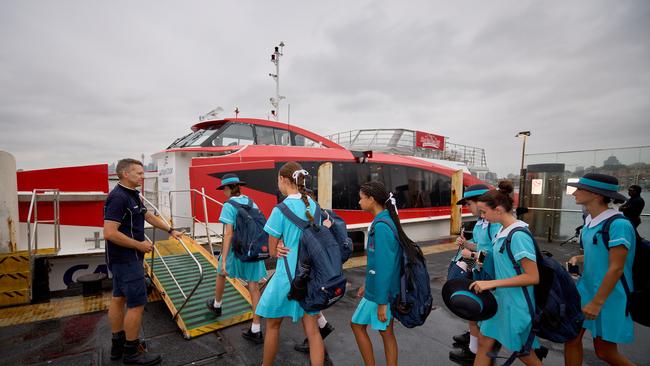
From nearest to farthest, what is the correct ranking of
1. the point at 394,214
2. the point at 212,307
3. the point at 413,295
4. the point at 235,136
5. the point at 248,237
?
1. the point at 413,295
2. the point at 394,214
3. the point at 248,237
4. the point at 212,307
5. the point at 235,136

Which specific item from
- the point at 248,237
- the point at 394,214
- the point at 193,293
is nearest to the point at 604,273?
the point at 394,214

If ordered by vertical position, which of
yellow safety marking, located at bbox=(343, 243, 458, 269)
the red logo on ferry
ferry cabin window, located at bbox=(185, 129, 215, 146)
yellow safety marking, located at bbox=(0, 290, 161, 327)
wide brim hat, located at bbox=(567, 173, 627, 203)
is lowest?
yellow safety marking, located at bbox=(343, 243, 458, 269)

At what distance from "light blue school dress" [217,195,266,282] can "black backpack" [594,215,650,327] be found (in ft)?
9.80

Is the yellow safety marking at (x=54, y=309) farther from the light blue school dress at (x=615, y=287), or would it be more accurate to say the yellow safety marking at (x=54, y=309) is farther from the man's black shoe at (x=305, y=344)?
the light blue school dress at (x=615, y=287)

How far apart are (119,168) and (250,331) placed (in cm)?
207

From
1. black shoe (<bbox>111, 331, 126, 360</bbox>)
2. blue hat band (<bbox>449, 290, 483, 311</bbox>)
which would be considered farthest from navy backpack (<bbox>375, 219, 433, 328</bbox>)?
black shoe (<bbox>111, 331, 126, 360</bbox>)

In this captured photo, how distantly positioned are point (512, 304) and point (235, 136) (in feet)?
20.8

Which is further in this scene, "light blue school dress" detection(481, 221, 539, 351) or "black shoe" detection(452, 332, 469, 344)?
"black shoe" detection(452, 332, 469, 344)

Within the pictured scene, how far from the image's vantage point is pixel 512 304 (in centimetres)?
201

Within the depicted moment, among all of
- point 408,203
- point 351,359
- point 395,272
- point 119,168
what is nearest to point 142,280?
point 119,168

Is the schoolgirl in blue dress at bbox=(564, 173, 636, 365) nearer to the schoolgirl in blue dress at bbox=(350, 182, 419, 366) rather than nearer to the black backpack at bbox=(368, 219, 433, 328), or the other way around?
the black backpack at bbox=(368, 219, 433, 328)

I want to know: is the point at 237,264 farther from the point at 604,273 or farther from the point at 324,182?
the point at 324,182

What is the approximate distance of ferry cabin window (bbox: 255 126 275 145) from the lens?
7.36 m

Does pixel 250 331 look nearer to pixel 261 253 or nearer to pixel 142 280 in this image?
pixel 261 253
